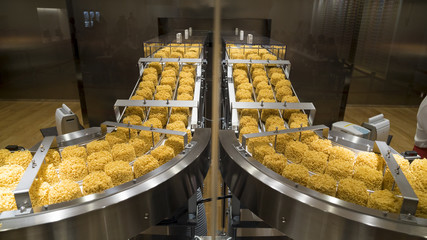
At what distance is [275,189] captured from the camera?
107 cm

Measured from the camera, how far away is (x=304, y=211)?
1.00 meters

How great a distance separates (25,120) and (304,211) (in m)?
4.11

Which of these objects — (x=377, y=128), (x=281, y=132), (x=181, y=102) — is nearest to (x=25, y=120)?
(x=181, y=102)

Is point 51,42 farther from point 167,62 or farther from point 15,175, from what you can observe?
point 15,175

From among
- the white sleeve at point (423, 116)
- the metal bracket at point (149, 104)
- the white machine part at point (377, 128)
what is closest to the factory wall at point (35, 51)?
the metal bracket at point (149, 104)

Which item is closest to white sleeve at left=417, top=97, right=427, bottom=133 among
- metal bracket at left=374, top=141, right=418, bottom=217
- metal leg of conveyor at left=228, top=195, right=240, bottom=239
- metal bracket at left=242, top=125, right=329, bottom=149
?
metal bracket at left=242, top=125, right=329, bottom=149

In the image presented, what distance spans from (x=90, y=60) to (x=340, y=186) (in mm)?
3376

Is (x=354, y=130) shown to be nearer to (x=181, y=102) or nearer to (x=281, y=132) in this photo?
(x=281, y=132)

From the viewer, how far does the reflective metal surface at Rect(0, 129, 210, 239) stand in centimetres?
88

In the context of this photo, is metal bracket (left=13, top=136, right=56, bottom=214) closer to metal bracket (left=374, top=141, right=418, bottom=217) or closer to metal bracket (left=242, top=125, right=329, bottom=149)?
metal bracket (left=242, top=125, right=329, bottom=149)

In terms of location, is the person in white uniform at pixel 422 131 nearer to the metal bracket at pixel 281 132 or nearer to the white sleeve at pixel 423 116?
the white sleeve at pixel 423 116

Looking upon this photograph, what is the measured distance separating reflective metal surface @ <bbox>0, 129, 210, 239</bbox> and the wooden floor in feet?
9.21

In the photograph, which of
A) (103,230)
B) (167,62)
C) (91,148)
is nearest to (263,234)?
(103,230)

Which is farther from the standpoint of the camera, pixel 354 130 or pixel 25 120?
pixel 25 120
